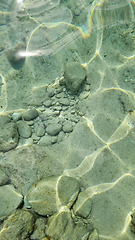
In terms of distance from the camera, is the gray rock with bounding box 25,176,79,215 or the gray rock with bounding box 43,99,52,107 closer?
the gray rock with bounding box 25,176,79,215

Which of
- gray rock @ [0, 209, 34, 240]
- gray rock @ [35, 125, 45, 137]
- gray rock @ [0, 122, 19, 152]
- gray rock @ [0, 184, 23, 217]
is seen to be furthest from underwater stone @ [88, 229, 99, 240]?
gray rock @ [0, 122, 19, 152]

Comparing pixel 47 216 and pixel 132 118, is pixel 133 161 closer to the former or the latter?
pixel 132 118

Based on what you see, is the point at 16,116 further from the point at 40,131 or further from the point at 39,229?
the point at 39,229

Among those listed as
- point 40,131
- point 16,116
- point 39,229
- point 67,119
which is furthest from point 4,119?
point 39,229

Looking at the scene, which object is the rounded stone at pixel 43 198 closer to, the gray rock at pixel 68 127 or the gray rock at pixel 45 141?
the gray rock at pixel 45 141

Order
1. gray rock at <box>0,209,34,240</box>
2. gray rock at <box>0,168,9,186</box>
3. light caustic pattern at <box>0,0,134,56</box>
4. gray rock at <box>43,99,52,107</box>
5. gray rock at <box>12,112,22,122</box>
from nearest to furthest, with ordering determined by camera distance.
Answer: gray rock at <box>0,209,34,240</box> → gray rock at <box>0,168,9,186</box> → gray rock at <box>12,112,22,122</box> → gray rock at <box>43,99,52,107</box> → light caustic pattern at <box>0,0,134,56</box>

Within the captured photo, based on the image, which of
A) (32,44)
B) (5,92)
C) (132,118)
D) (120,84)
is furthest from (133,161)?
(32,44)

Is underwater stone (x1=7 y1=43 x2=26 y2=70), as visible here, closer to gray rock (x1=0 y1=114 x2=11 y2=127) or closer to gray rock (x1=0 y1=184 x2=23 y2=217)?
gray rock (x1=0 y1=114 x2=11 y2=127)

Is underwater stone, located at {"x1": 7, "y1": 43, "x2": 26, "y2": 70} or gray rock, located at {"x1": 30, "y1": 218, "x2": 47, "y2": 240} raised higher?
underwater stone, located at {"x1": 7, "y1": 43, "x2": 26, "y2": 70}

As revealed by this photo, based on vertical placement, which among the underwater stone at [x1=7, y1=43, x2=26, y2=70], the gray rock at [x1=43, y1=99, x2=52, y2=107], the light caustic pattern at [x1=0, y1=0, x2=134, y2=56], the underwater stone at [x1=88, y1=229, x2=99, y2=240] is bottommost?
the underwater stone at [x1=88, y1=229, x2=99, y2=240]
